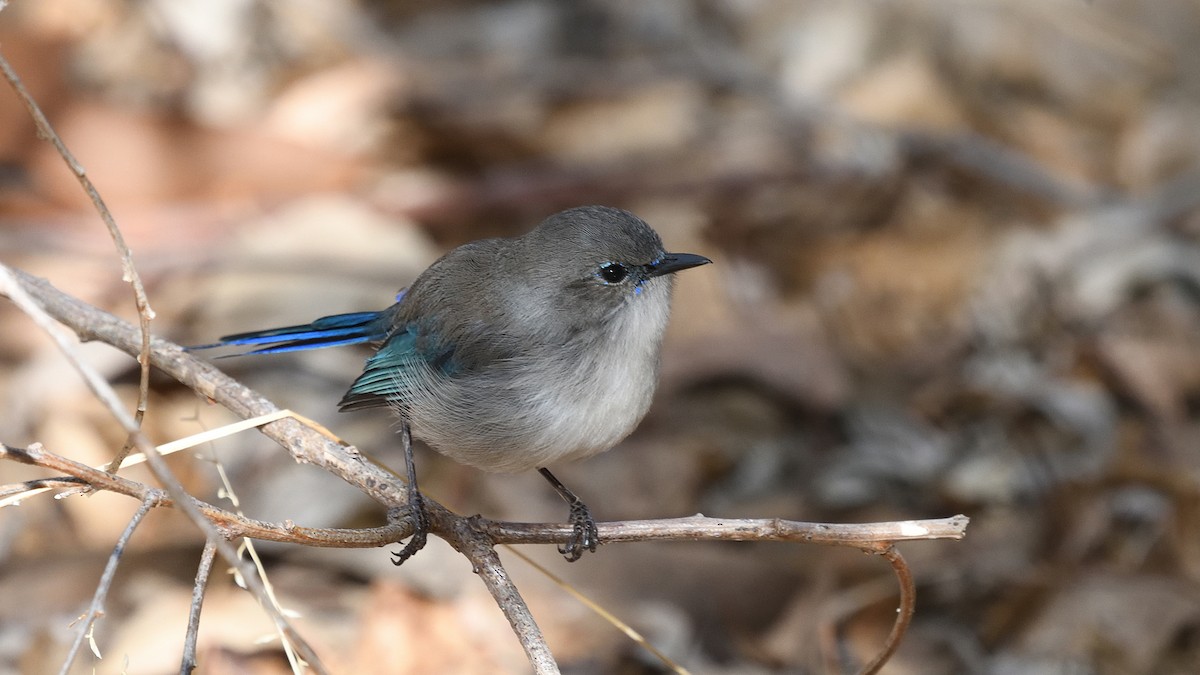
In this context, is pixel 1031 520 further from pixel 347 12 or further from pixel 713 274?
pixel 347 12

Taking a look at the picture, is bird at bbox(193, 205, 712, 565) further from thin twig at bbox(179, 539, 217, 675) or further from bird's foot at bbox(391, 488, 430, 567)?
thin twig at bbox(179, 539, 217, 675)

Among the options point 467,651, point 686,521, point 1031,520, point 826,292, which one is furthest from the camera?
point 826,292

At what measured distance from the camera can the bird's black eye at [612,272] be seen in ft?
11.3

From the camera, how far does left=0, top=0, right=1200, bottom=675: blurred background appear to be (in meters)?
4.21

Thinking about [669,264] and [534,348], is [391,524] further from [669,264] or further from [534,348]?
[669,264]

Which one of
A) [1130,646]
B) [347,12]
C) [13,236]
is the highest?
[347,12]

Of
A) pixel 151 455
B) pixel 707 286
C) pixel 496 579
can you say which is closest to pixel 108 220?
pixel 151 455

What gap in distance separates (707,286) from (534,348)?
115 inches

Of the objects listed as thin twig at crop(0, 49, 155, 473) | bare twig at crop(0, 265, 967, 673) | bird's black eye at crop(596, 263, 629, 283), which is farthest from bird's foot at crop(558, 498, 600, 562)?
thin twig at crop(0, 49, 155, 473)

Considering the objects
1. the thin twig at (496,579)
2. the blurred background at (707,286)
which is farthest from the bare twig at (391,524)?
the blurred background at (707,286)

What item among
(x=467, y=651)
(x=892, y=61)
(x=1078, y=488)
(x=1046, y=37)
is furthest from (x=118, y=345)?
(x=1046, y=37)

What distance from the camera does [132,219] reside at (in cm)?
609

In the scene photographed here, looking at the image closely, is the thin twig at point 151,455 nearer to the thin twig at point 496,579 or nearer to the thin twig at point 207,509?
the thin twig at point 207,509

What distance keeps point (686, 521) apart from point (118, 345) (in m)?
1.64
